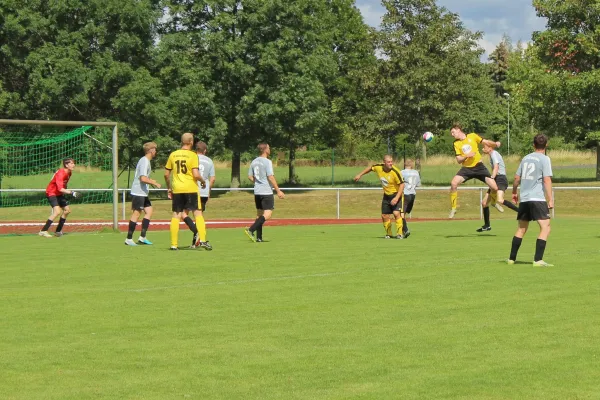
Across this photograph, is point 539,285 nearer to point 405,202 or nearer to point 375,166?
point 375,166

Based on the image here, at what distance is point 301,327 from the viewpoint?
357 inches

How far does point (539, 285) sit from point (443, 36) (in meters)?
43.2

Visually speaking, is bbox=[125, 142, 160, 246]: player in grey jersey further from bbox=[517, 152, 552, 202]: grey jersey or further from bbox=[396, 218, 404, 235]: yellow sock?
bbox=[517, 152, 552, 202]: grey jersey

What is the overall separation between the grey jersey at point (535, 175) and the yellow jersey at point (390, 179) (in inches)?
298

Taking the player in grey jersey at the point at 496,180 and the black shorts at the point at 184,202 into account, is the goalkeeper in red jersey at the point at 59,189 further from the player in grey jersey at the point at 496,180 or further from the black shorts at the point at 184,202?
the player in grey jersey at the point at 496,180

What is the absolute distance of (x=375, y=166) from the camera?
21.7 metres

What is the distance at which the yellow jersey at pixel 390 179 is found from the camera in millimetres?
21688

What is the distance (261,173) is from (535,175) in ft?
23.3

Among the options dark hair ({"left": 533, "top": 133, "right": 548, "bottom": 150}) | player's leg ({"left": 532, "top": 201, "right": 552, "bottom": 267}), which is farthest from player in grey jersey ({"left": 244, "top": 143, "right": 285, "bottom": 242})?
dark hair ({"left": 533, "top": 133, "right": 548, "bottom": 150})

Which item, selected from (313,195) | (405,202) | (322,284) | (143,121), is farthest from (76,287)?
(143,121)

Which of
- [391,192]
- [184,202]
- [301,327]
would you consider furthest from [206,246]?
[301,327]

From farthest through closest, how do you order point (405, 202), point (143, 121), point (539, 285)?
point (143, 121) < point (405, 202) < point (539, 285)

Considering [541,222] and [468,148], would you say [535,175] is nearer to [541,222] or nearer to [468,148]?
[541,222]

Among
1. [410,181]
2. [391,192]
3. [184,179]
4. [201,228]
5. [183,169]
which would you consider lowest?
[201,228]
